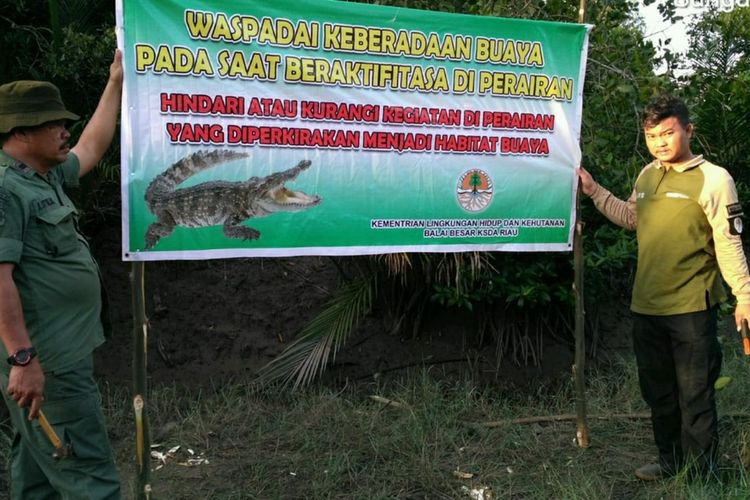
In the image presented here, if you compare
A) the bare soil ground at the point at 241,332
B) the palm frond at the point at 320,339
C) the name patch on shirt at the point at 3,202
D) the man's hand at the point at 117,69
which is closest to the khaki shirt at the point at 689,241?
the bare soil ground at the point at 241,332

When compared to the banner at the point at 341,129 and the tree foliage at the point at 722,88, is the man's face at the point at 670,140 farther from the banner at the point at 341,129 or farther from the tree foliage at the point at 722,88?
the tree foliage at the point at 722,88

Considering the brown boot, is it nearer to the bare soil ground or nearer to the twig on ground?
the twig on ground

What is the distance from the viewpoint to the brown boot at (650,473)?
3709 mm

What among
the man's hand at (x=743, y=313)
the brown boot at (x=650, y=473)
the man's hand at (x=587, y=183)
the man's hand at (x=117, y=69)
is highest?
the man's hand at (x=117, y=69)

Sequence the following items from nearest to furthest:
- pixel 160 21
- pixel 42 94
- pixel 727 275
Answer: pixel 42 94 → pixel 160 21 → pixel 727 275

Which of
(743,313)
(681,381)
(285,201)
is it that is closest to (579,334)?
(681,381)

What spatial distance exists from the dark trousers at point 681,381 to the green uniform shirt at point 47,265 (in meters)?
2.61

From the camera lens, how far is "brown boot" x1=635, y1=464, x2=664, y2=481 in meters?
3.71

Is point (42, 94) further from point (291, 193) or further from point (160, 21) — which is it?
point (291, 193)

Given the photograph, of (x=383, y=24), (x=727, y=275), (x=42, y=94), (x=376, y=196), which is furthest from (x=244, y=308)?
(x=727, y=275)

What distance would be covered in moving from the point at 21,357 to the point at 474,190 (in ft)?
7.59

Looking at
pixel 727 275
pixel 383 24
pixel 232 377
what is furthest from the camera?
pixel 232 377

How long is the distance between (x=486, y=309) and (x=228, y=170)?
253 centimetres

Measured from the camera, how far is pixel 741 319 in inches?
130
